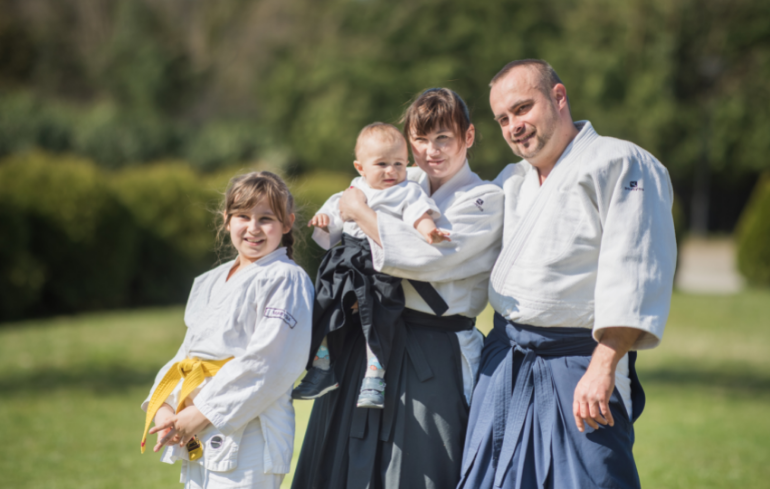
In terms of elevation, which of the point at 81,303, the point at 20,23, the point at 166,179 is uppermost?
the point at 20,23

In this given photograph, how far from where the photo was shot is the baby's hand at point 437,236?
2.33 metres

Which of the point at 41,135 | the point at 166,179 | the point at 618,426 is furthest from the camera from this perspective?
the point at 41,135

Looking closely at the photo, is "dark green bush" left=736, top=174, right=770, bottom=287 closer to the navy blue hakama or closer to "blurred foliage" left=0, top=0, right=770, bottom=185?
"blurred foliage" left=0, top=0, right=770, bottom=185

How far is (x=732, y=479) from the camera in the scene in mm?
4766

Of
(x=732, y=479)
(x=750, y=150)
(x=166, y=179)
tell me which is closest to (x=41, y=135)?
(x=166, y=179)

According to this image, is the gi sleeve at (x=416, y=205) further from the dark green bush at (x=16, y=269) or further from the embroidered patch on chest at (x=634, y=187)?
the dark green bush at (x=16, y=269)

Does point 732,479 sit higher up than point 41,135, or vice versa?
point 41,135

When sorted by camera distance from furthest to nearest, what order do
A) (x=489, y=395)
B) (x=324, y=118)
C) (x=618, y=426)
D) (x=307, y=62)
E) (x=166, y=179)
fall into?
1. (x=307, y=62)
2. (x=324, y=118)
3. (x=166, y=179)
4. (x=489, y=395)
5. (x=618, y=426)

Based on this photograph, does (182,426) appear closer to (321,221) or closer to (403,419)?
(403,419)

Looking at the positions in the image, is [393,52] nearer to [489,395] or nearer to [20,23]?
[20,23]

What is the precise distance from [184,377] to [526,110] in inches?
63.5

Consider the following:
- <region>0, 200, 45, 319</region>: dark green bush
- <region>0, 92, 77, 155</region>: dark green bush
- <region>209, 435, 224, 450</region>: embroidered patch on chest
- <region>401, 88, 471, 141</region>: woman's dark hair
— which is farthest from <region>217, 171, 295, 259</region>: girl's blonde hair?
<region>0, 92, 77, 155</region>: dark green bush

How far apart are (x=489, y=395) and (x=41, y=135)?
59.4 feet

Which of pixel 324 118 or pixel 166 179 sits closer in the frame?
pixel 166 179
